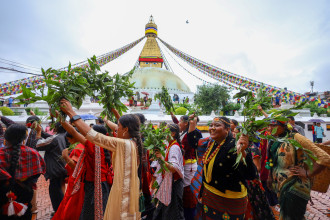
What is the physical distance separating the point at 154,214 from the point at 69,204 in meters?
1.51

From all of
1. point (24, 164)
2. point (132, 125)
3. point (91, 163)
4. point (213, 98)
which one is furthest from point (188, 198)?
point (213, 98)

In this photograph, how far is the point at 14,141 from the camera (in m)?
2.84

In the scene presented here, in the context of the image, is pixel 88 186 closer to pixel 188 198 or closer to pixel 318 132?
pixel 188 198

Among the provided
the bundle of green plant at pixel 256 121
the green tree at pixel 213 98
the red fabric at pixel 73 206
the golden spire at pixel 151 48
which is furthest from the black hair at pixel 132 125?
the golden spire at pixel 151 48

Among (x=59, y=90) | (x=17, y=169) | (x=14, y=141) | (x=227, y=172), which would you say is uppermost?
(x=59, y=90)

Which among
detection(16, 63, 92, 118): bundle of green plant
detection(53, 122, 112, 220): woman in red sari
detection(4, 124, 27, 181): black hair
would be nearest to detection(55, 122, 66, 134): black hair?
detection(4, 124, 27, 181): black hair

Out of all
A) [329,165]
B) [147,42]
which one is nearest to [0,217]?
[329,165]

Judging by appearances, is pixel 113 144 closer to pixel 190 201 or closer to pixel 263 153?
pixel 190 201

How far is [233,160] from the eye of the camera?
2.51 m

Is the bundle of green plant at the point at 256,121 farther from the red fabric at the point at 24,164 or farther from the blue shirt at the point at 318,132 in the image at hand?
the blue shirt at the point at 318,132

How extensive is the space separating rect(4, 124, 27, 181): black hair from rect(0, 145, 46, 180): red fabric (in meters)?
0.05

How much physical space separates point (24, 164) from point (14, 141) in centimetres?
36

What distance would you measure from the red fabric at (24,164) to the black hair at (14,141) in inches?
1.8

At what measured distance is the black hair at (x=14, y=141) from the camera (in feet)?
9.06
